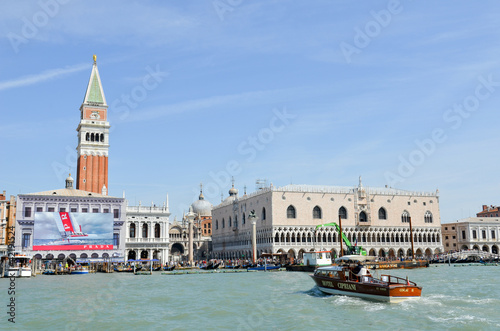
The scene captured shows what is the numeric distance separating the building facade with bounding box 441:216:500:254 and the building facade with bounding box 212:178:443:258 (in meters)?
7.27

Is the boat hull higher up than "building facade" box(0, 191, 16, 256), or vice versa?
"building facade" box(0, 191, 16, 256)

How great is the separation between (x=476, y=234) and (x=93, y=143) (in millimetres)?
61137

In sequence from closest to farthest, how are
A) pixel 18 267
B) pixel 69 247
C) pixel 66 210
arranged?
1. pixel 18 267
2. pixel 69 247
3. pixel 66 210

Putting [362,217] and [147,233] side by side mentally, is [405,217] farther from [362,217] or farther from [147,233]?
[147,233]

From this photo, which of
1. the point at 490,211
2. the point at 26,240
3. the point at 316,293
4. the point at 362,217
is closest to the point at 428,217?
the point at 362,217

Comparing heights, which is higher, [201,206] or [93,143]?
[93,143]

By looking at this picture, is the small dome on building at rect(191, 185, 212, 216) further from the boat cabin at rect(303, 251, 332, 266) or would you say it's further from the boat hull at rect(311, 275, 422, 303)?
the boat hull at rect(311, 275, 422, 303)

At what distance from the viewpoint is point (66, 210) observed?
185 ft

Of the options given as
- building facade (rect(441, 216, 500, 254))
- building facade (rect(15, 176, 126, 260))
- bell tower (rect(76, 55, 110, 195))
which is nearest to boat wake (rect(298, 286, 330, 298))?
building facade (rect(15, 176, 126, 260))

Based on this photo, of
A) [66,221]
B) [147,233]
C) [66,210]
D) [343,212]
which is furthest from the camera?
[343,212]

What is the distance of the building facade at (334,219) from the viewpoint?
72750 mm

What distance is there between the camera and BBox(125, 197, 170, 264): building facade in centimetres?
6359

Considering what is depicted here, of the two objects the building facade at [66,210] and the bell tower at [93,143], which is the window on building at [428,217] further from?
the bell tower at [93,143]

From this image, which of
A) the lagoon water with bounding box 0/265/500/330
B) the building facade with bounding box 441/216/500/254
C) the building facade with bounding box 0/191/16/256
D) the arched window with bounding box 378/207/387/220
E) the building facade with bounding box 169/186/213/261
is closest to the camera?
the lagoon water with bounding box 0/265/500/330
